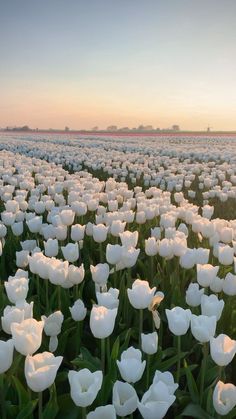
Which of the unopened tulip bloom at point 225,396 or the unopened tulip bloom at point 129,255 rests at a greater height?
the unopened tulip bloom at point 129,255

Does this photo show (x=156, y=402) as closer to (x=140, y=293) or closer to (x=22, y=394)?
(x=22, y=394)

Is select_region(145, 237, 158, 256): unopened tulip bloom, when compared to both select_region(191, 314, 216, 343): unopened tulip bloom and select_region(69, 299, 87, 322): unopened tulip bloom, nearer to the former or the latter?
select_region(69, 299, 87, 322): unopened tulip bloom

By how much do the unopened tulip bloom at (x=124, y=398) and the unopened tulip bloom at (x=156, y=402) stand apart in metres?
0.08

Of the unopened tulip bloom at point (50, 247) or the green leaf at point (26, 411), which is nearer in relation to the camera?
the green leaf at point (26, 411)

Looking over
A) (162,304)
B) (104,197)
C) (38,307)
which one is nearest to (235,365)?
(162,304)

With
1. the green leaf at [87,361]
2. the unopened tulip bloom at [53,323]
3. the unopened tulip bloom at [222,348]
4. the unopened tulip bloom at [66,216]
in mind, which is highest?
the unopened tulip bloom at [66,216]

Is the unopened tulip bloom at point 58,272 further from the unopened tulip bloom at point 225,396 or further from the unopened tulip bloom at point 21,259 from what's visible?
the unopened tulip bloom at point 225,396

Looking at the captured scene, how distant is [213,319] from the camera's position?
2311 millimetres

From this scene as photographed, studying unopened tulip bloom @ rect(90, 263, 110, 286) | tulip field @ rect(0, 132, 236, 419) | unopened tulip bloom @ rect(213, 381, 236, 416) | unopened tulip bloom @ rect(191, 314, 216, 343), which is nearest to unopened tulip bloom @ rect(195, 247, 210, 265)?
tulip field @ rect(0, 132, 236, 419)

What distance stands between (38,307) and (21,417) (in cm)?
149

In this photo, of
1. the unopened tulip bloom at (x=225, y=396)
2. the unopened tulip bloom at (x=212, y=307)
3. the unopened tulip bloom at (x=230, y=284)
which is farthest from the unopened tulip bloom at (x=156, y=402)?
the unopened tulip bloom at (x=230, y=284)

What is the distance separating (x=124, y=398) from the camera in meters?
1.96

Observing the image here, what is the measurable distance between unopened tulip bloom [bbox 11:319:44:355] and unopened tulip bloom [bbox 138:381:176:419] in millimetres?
542

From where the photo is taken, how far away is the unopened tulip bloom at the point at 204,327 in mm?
2318
